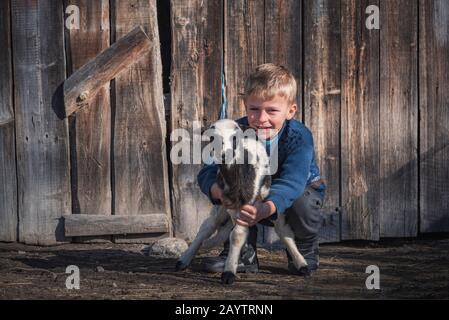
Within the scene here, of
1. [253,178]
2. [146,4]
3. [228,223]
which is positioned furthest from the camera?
[146,4]

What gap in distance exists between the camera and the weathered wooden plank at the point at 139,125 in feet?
19.0

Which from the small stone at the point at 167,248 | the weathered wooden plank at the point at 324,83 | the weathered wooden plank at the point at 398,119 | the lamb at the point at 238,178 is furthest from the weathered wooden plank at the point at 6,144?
the weathered wooden plank at the point at 398,119

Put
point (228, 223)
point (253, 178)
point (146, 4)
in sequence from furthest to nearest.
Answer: point (146, 4), point (228, 223), point (253, 178)

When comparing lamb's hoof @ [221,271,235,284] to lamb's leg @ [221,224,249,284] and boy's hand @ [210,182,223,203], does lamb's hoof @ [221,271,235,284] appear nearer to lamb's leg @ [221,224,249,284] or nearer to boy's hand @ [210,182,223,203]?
lamb's leg @ [221,224,249,284]

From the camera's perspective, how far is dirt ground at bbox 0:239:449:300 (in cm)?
425

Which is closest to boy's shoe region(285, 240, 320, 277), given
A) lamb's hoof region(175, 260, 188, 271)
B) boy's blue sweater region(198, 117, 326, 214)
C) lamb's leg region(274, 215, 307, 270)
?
lamb's leg region(274, 215, 307, 270)

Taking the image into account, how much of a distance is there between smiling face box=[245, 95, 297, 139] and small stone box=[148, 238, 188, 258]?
1.33 m

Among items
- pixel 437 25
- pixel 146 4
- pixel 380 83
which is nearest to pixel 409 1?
pixel 437 25

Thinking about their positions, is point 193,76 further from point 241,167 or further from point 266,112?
point 241,167

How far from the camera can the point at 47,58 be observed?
227 inches

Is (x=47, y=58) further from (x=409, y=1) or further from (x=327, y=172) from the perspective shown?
(x=409, y=1)

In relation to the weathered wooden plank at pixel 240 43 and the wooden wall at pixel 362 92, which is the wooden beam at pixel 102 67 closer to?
the wooden wall at pixel 362 92

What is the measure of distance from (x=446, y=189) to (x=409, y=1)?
5.09ft

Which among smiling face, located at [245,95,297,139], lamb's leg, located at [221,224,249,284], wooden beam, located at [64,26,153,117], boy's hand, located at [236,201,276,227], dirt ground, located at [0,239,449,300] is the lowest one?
dirt ground, located at [0,239,449,300]
